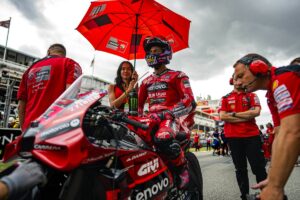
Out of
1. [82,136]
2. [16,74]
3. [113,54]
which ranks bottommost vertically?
[82,136]

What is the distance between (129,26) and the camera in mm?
5211

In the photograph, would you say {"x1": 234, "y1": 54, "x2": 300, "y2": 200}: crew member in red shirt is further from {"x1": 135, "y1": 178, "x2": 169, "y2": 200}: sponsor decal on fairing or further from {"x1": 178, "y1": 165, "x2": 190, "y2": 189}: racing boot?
{"x1": 178, "y1": 165, "x2": 190, "y2": 189}: racing boot

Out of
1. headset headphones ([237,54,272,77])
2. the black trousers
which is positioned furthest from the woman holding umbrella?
headset headphones ([237,54,272,77])

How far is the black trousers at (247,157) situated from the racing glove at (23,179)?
2985mm

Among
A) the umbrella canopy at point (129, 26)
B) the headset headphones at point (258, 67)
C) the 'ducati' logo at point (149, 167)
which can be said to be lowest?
the 'ducati' logo at point (149, 167)

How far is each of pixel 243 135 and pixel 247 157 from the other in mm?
326

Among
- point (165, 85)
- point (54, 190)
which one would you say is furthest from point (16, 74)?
point (54, 190)

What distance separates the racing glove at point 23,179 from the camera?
108 centimetres

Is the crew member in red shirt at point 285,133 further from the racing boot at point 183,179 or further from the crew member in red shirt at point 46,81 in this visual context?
the crew member in red shirt at point 46,81

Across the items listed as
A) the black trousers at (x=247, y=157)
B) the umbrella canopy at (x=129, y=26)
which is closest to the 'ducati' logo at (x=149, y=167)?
the black trousers at (x=247, y=157)

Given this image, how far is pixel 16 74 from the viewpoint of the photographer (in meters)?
17.4

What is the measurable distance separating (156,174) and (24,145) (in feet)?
3.16

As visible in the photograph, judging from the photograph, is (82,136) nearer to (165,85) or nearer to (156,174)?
(156,174)

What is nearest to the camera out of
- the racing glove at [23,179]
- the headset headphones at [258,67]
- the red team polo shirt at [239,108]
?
the racing glove at [23,179]
